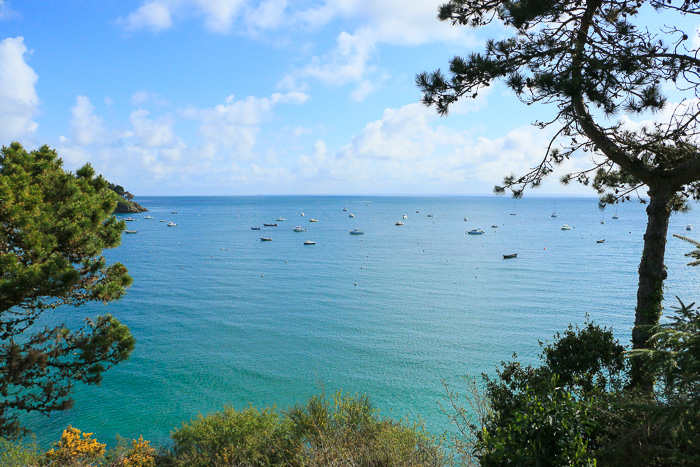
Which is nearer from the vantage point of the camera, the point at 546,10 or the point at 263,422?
the point at 546,10

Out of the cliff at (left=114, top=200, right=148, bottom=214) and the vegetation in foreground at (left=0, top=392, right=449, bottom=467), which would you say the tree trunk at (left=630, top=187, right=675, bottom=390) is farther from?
the cliff at (left=114, top=200, right=148, bottom=214)

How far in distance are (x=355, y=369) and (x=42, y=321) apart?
84.1 ft

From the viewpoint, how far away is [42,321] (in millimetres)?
31641

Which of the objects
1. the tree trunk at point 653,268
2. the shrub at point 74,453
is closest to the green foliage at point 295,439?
the shrub at point 74,453

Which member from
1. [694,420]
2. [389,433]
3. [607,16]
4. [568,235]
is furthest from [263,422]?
[568,235]

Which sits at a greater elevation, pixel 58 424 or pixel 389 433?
pixel 389 433

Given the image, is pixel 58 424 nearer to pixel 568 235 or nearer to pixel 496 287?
pixel 496 287

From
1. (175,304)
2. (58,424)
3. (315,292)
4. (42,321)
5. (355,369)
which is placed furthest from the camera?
(315,292)

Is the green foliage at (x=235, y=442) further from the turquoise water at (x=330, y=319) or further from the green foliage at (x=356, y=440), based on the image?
the turquoise water at (x=330, y=319)

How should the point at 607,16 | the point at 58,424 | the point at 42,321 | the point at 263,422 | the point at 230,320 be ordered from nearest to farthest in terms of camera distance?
the point at 607,16 < the point at 263,422 < the point at 58,424 < the point at 42,321 < the point at 230,320

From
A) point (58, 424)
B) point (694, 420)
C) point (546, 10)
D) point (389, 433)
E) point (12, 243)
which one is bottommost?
point (58, 424)

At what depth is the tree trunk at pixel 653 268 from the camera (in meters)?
8.36

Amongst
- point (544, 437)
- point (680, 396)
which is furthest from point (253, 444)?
point (680, 396)

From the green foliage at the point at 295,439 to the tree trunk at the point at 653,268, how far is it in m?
5.22
